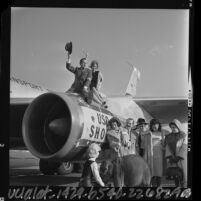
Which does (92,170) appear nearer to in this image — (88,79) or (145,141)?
(145,141)

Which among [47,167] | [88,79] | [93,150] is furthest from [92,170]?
[88,79]

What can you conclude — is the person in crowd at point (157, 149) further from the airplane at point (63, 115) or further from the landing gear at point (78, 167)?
the landing gear at point (78, 167)

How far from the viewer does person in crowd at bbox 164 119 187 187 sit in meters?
4.93

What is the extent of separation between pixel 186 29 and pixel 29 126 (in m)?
1.78

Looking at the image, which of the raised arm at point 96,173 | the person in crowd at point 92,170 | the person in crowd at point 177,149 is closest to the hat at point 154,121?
the person in crowd at point 177,149

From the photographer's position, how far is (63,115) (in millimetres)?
5012

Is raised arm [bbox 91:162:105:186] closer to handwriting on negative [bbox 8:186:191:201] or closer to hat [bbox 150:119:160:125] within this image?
handwriting on negative [bbox 8:186:191:201]

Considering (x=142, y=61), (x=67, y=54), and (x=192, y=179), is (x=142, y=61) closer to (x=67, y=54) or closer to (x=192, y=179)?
(x=67, y=54)

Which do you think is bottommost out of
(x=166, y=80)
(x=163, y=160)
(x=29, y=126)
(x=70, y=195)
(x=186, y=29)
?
(x=70, y=195)

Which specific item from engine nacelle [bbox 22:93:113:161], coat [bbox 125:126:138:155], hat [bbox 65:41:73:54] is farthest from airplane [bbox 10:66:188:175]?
hat [bbox 65:41:73:54]

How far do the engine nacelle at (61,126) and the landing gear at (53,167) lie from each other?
3.7 inches

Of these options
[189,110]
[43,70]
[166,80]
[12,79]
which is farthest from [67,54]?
[189,110]

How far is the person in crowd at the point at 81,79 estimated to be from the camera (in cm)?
500

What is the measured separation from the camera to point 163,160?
4.95m
